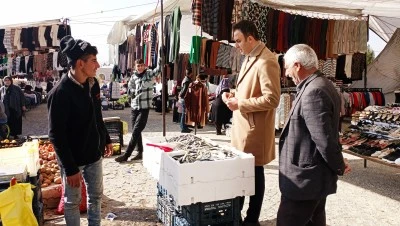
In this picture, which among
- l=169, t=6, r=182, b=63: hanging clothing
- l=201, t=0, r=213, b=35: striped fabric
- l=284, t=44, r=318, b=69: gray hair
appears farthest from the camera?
l=169, t=6, r=182, b=63: hanging clothing

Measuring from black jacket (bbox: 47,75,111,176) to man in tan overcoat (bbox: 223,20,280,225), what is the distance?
120 cm

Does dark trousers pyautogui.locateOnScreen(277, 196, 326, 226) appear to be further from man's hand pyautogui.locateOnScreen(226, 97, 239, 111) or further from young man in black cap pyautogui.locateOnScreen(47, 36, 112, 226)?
young man in black cap pyautogui.locateOnScreen(47, 36, 112, 226)

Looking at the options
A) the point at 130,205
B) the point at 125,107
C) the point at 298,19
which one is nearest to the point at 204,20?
the point at 298,19

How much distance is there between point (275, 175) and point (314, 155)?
10.8ft

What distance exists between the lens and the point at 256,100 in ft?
9.64

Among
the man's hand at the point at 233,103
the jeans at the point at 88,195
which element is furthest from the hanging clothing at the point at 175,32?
the jeans at the point at 88,195

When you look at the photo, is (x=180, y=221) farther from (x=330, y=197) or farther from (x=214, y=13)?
(x=214, y=13)

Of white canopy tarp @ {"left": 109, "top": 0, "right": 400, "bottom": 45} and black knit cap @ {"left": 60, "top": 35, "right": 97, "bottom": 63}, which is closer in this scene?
black knit cap @ {"left": 60, "top": 35, "right": 97, "bottom": 63}

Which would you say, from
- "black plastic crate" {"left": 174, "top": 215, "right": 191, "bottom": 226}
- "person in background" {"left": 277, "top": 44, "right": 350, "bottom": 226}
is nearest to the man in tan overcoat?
"person in background" {"left": 277, "top": 44, "right": 350, "bottom": 226}

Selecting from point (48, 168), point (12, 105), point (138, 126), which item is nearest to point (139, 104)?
point (138, 126)

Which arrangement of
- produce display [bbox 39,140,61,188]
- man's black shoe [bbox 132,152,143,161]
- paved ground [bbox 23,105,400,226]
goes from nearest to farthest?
1. paved ground [bbox 23,105,400,226]
2. produce display [bbox 39,140,61,188]
3. man's black shoe [bbox 132,152,143,161]

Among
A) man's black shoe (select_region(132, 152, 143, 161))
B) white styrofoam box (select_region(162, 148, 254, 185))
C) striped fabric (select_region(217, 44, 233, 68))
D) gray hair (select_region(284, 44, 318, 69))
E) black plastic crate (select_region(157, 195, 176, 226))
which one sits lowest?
man's black shoe (select_region(132, 152, 143, 161))

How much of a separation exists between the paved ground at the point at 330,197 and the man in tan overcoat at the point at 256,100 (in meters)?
0.91

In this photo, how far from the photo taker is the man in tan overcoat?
295 cm
